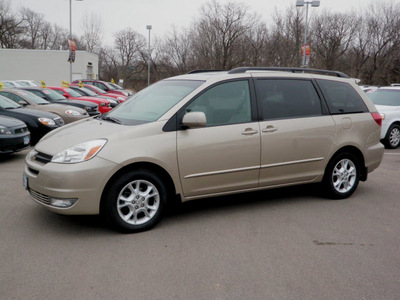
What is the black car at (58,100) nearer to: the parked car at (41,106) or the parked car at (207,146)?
the parked car at (41,106)

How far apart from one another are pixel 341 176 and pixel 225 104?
2093 mm

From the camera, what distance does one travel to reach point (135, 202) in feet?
14.5

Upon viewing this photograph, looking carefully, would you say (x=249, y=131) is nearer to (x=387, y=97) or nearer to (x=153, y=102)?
(x=153, y=102)

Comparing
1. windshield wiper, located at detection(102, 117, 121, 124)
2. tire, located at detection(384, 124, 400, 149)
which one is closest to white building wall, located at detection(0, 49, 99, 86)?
tire, located at detection(384, 124, 400, 149)

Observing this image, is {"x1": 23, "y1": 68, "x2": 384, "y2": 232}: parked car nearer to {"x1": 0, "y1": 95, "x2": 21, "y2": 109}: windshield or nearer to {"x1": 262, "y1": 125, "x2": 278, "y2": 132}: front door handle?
{"x1": 262, "y1": 125, "x2": 278, "y2": 132}: front door handle

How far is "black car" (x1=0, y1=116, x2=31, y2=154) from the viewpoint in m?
8.05

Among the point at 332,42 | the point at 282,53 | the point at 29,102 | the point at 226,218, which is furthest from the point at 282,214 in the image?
the point at 332,42

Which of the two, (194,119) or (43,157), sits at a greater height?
(194,119)

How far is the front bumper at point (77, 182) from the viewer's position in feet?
13.5

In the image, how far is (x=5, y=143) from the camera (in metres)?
8.04

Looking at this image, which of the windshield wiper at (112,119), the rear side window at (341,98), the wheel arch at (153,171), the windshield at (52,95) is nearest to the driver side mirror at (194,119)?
the wheel arch at (153,171)

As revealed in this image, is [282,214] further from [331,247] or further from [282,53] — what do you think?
[282,53]

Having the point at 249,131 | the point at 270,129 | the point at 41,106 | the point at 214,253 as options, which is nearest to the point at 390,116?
the point at 270,129

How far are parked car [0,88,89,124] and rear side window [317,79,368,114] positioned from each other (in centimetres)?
805
